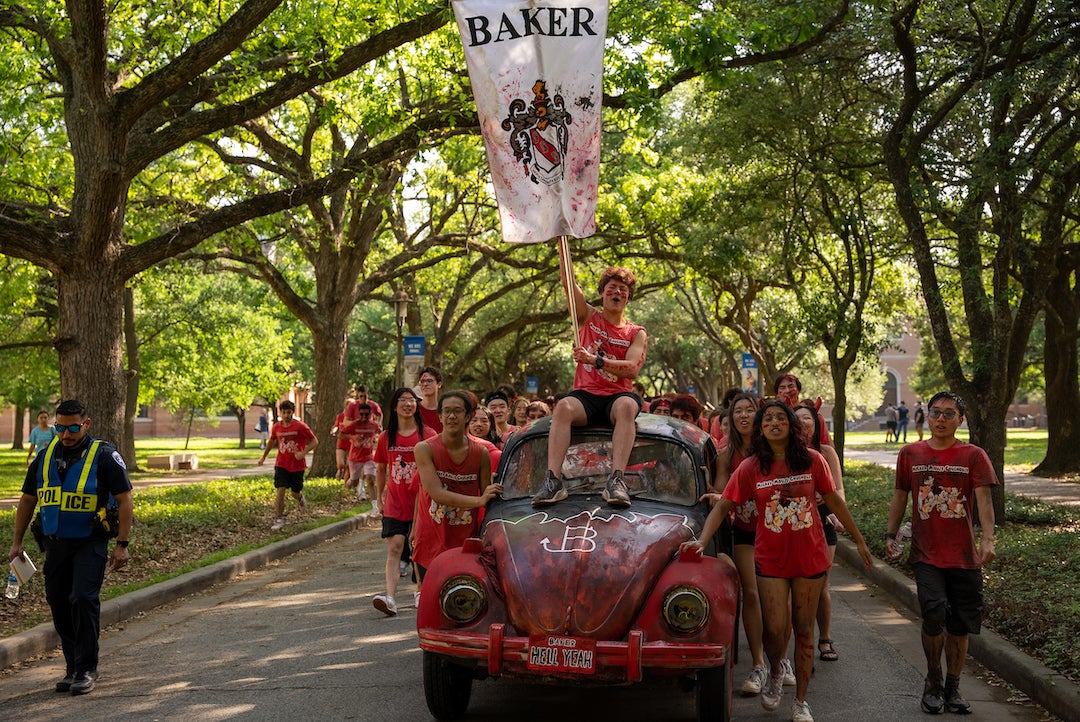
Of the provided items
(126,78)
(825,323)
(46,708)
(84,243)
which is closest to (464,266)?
(825,323)

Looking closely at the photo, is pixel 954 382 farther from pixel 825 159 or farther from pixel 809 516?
pixel 809 516

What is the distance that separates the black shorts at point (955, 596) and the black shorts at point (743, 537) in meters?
1.12

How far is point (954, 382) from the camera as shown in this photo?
47.6ft

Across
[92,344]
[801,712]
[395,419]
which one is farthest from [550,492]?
[92,344]

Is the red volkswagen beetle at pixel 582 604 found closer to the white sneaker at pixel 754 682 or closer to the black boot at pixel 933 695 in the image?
the white sneaker at pixel 754 682

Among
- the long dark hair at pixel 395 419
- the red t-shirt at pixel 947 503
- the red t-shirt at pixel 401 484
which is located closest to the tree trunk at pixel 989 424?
the long dark hair at pixel 395 419

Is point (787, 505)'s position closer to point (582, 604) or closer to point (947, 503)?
point (947, 503)

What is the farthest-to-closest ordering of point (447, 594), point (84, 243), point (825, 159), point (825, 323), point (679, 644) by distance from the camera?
point (825, 323) < point (825, 159) < point (84, 243) < point (447, 594) < point (679, 644)

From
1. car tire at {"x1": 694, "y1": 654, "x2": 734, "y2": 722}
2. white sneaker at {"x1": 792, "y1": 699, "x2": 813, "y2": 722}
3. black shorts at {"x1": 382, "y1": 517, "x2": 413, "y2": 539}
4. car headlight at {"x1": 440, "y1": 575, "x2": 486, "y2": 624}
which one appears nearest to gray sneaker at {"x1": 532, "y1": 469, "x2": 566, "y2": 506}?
car headlight at {"x1": 440, "y1": 575, "x2": 486, "y2": 624}

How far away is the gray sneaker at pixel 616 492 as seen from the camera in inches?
278

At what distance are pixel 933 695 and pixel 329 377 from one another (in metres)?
19.2

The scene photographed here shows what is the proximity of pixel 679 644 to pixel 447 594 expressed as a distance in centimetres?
129

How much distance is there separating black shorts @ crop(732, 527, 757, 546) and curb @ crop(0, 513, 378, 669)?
5.10 meters

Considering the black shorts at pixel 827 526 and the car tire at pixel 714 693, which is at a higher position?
the black shorts at pixel 827 526
